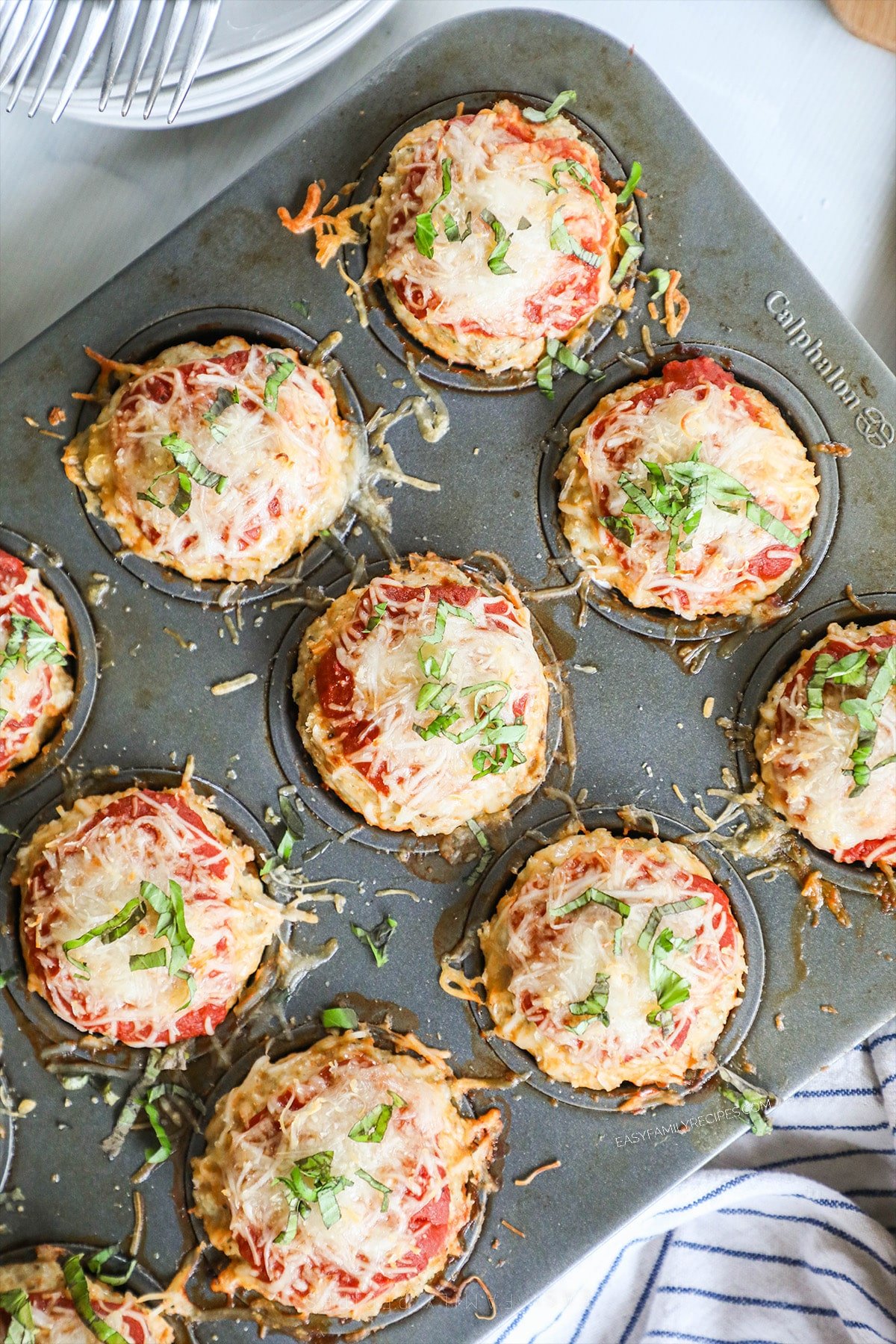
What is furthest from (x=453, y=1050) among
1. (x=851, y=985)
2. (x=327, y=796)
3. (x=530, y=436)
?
(x=530, y=436)

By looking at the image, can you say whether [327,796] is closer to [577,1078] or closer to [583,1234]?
A: [577,1078]

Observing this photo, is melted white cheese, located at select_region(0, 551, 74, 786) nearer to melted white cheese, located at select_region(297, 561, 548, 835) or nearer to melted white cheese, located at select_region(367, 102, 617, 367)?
melted white cheese, located at select_region(297, 561, 548, 835)

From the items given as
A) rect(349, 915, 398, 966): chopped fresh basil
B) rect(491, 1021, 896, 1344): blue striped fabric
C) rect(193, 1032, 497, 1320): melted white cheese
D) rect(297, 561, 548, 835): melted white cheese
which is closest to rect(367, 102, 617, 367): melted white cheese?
rect(297, 561, 548, 835): melted white cheese

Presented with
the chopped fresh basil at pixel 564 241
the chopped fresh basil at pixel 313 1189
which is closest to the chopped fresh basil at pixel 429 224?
the chopped fresh basil at pixel 564 241

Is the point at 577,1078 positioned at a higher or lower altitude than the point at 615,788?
lower

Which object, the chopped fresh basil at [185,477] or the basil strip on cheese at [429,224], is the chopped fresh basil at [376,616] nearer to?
the chopped fresh basil at [185,477]

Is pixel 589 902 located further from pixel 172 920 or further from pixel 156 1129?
→ pixel 156 1129

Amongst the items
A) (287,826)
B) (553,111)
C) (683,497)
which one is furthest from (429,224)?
(287,826)
